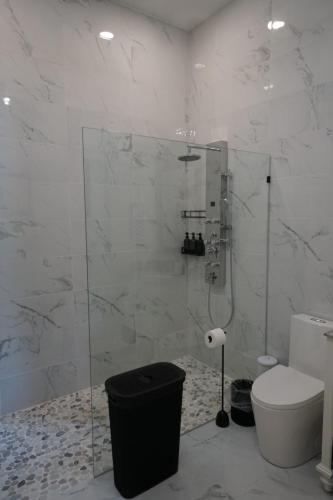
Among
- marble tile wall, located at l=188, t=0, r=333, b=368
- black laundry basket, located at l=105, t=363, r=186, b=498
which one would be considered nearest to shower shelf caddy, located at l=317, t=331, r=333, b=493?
marble tile wall, located at l=188, t=0, r=333, b=368

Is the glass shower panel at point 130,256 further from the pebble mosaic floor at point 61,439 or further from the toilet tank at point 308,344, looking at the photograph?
the toilet tank at point 308,344

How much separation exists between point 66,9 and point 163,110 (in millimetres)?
1021

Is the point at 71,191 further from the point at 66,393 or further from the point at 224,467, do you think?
the point at 224,467

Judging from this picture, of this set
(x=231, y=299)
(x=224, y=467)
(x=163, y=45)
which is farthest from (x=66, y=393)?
(x=163, y=45)

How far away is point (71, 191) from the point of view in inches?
97.9

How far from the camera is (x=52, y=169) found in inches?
94.3

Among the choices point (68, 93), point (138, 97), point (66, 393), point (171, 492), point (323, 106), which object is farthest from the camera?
point (138, 97)

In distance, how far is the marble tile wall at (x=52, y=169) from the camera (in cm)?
221

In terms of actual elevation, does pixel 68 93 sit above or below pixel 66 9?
below

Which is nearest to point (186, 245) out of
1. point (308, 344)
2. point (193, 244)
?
point (193, 244)

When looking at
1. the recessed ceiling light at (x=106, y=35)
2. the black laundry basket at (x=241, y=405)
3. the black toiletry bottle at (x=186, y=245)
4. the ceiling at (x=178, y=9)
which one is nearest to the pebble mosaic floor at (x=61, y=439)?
the black laundry basket at (x=241, y=405)

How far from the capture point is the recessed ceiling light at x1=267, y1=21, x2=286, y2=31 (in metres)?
2.26

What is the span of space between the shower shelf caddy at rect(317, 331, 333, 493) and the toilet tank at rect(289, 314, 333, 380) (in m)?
0.32

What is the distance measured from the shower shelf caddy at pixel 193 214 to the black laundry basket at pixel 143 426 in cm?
127
